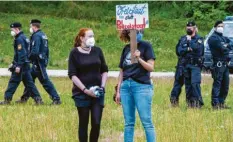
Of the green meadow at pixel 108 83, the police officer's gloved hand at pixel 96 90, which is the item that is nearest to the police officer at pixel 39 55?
the green meadow at pixel 108 83

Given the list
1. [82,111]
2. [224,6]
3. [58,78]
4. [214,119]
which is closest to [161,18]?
[224,6]

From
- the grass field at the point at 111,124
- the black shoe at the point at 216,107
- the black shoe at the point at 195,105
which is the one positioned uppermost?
the grass field at the point at 111,124

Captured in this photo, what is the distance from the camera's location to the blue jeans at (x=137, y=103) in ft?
25.0

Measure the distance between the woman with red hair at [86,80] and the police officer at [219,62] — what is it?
15.1 ft

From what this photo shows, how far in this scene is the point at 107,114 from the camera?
10898 mm

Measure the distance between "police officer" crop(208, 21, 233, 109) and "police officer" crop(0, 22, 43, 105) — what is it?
351 cm

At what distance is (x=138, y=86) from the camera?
25.0 ft

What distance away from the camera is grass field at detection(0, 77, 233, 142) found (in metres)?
8.59

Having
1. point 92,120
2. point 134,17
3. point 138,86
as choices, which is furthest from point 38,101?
point 134,17

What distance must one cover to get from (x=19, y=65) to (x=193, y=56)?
135 inches

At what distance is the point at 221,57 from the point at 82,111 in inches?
197

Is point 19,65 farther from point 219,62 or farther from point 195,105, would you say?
point 219,62

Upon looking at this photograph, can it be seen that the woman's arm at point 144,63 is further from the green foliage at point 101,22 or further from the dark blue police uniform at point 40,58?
the green foliage at point 101,22

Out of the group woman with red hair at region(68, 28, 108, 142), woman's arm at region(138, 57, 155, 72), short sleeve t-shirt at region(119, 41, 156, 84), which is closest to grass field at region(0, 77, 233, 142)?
woman with red hair at region(68, 28, 108, 142)
